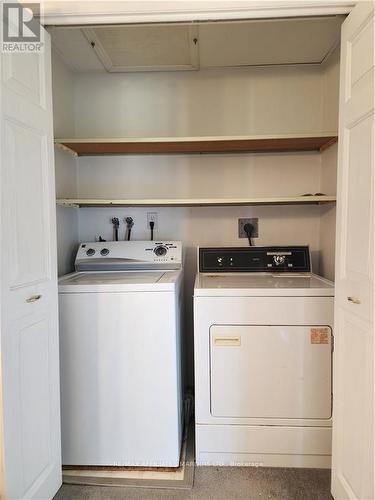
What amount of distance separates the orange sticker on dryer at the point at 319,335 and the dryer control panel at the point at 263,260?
0.56m

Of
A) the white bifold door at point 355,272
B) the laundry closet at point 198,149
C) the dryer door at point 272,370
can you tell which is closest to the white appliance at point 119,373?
the dryer door at point 272,370

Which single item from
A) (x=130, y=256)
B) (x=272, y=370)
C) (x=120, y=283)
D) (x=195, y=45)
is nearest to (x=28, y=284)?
(x=120, y=283)

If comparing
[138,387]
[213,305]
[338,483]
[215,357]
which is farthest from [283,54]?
[338,483]

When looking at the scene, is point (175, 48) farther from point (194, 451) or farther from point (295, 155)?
point (194, 451)

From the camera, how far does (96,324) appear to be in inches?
62.0

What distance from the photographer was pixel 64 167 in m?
2.10

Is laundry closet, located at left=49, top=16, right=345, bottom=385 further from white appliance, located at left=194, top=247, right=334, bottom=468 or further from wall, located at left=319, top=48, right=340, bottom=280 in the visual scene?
white appliance, located at left=194, top=247, right=334, bottom=468

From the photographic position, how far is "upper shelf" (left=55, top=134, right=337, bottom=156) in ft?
5.98

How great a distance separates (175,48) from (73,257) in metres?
1.52

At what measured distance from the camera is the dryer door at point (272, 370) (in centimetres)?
159

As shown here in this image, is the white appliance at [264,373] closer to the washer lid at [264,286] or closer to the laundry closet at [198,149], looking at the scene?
the washer lid at [264,286]

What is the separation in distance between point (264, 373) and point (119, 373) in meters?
0.74

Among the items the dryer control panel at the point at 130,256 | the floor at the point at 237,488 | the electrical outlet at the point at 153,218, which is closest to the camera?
the floor at the point at 237,488

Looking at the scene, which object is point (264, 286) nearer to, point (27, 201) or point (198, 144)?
point (198, 144)
